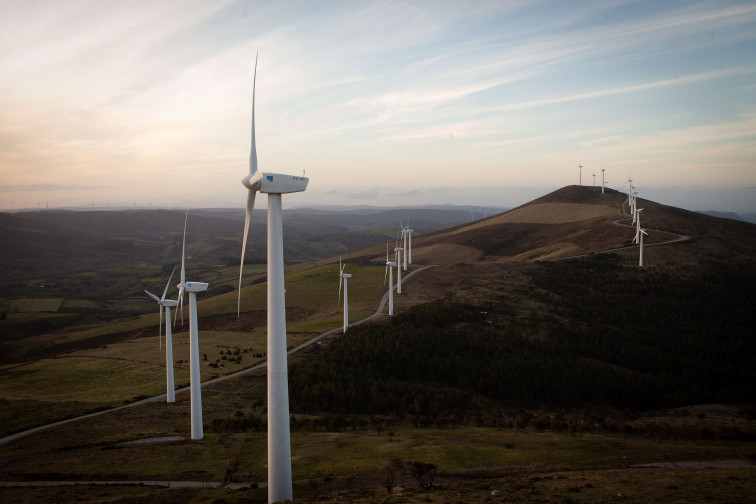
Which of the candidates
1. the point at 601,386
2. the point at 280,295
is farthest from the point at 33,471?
the point at 601,386

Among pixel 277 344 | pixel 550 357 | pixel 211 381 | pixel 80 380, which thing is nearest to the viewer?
pixel 277 344

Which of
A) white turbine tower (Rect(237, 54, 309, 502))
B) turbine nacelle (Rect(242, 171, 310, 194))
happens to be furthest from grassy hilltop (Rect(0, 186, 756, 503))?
turbine nacelle (Rect(242, 171, 310, 194))

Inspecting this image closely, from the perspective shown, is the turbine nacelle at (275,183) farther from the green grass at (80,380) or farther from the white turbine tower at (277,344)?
the green grass at (80,380)

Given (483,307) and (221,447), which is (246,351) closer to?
(221,447)

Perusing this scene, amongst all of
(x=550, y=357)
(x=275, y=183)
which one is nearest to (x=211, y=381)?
(x=275, y=183)

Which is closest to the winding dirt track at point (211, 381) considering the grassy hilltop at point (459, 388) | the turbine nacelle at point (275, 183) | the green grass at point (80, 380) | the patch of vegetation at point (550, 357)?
the grassy hilltop at point (459, 388)

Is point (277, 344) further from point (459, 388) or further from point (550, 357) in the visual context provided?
point (550, 357)

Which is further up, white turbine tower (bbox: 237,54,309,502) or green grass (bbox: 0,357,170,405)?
white turbine tower (bbox: 237,54,309,502)

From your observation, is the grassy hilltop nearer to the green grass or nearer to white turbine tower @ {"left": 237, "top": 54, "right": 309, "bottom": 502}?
the green grass
